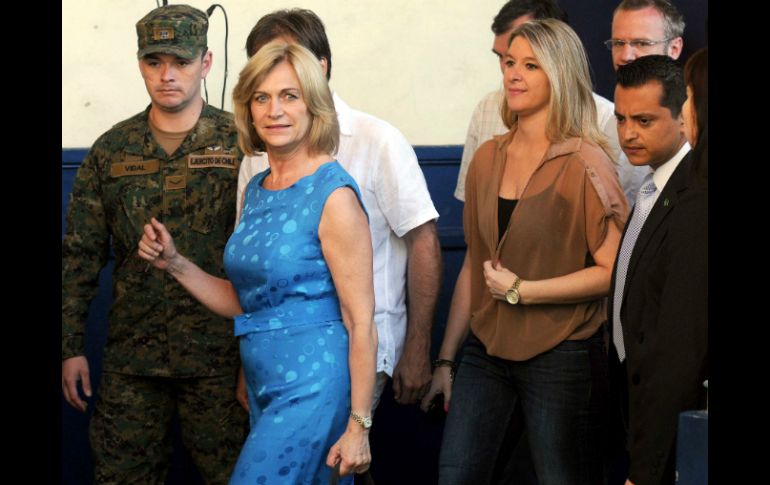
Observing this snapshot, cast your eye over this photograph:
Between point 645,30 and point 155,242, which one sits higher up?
point 645,30

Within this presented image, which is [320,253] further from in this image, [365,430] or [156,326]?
[156,326]

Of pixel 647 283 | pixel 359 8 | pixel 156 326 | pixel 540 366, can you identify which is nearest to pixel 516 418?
pixel 540 366

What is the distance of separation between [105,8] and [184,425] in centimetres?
195

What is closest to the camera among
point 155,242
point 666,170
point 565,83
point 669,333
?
point 669,333

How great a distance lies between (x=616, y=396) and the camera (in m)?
3.29

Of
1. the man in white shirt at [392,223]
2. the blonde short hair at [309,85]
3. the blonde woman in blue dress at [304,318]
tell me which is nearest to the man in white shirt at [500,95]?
the man in white shirt at [392,223]

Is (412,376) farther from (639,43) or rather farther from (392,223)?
(639,43)

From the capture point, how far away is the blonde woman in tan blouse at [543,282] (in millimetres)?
3424

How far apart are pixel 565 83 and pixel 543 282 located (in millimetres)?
550

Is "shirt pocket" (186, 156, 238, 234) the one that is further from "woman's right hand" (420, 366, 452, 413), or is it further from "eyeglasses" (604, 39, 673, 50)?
"eyeglasses" (604, 39, 673, 50)

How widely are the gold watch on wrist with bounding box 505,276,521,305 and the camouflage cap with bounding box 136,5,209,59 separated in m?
1.30

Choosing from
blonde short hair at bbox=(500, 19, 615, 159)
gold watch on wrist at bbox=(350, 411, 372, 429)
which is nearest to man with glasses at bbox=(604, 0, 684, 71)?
blonde short hair at bbox=(500, 19, 615, 159)

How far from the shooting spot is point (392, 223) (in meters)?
3.85

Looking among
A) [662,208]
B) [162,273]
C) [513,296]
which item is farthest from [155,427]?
[662,208]
